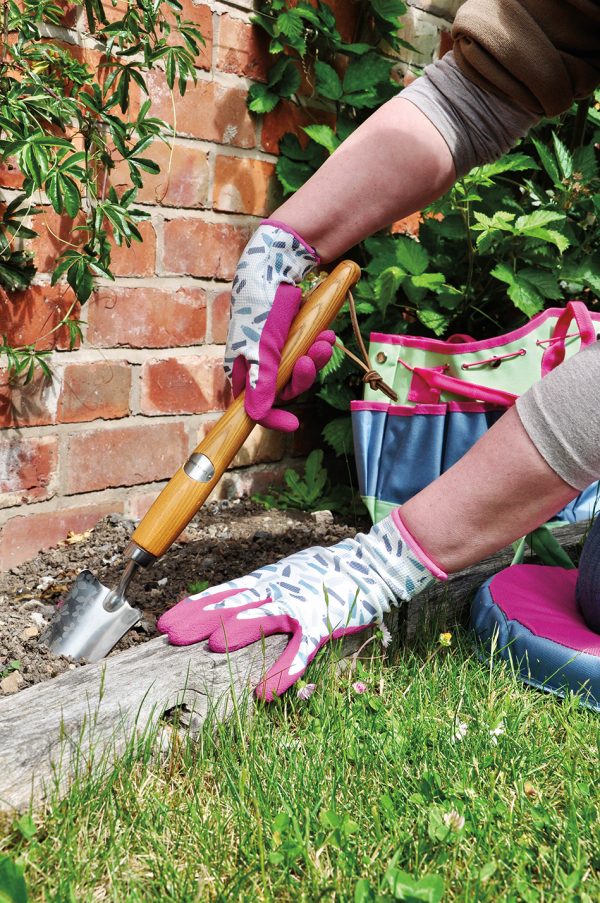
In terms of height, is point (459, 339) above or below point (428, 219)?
below

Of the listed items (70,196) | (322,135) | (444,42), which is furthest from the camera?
(444,42)

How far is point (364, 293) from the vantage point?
1967 mm

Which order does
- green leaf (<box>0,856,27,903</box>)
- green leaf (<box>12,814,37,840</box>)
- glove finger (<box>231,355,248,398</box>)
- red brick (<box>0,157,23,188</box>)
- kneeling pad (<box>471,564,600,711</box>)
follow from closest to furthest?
green leaf (<box>0,856,27,903</box>)
green leaf (<box>12,814,37,840</box>)
kneeling pad (<box>471,564,600,711</box>)
glove finger (<box>231,355,248,398</box>)
red brick (<box>0,157,23,188</box>)

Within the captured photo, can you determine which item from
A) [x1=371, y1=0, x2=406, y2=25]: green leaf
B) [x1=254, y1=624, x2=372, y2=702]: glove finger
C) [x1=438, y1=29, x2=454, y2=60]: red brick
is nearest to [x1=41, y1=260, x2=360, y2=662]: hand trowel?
[x1=254, y1=624, x2=372, y2=702]: glove finger

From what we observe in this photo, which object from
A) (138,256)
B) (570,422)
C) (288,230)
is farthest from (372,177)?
(138,256)

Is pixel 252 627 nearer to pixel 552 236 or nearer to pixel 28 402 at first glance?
pixel 28 402

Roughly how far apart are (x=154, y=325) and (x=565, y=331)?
84 cm

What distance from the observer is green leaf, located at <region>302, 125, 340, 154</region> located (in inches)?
74.1

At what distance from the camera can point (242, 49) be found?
1856 mm

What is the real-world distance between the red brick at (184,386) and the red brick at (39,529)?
252mm

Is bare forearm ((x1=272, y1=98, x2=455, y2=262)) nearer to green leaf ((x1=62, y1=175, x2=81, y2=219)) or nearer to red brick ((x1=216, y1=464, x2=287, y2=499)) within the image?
green leaf ((x1=62, y1=175, x2=81, y2=219))

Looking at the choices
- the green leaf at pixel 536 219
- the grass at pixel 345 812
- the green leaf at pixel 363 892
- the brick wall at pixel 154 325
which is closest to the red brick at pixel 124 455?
the brick wall at pixel 154 325

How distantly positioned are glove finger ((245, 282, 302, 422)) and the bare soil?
1.31 feet

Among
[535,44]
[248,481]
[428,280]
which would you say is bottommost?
[248,481]
